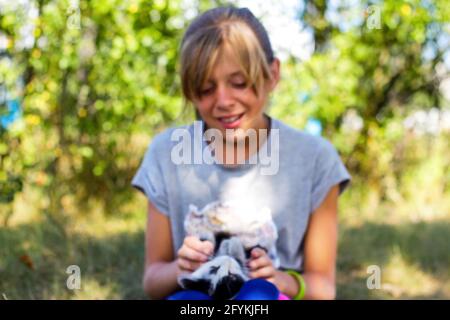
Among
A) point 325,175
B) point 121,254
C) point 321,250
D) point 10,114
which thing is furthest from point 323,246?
point 10,114

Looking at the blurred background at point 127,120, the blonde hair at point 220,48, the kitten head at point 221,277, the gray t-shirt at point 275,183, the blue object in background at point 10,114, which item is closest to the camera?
the kitten head at point 221,277

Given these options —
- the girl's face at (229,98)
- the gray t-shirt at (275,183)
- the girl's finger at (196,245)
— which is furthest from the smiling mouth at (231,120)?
the girl's finger at (196,245)

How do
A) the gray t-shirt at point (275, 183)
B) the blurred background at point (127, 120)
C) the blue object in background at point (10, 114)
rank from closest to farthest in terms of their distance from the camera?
the gray t-shirt at point (275, 183)
the blurred background at point (127, 120)
the blue object in background at point (10, 114)

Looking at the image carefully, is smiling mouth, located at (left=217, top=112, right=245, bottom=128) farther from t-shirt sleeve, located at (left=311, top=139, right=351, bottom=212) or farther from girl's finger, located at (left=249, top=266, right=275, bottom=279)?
girl's finger, located at (left=249, top=266, right=275, bottom=279)

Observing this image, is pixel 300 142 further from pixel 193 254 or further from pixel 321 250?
pixel 193 254

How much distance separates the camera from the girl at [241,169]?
1.63 meters

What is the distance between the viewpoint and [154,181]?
179 centimetres

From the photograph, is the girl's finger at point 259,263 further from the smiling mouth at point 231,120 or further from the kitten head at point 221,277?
the smiling mouth at point 231,120

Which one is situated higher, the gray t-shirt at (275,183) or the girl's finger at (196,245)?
the gray t-shirt at (275,183)

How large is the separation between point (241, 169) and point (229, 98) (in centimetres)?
20

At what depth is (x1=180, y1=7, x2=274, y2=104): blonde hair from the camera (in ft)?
5.29

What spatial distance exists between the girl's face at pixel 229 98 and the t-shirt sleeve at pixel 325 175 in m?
0.21
